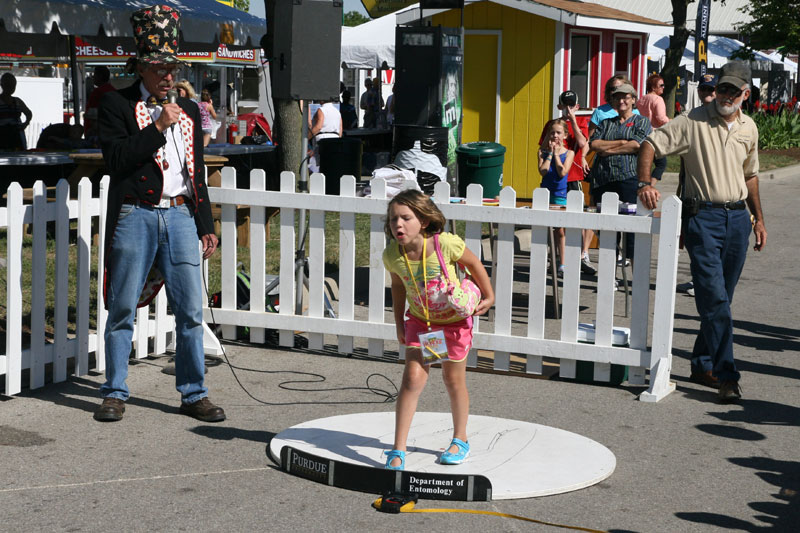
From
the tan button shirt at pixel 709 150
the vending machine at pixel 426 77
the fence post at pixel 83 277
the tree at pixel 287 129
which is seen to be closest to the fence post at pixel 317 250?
the fence post at pixel 83 277

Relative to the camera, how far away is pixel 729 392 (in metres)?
6.47

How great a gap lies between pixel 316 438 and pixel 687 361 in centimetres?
326

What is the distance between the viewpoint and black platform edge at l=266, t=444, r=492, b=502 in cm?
469

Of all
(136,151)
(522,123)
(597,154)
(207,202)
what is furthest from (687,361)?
(522,123)

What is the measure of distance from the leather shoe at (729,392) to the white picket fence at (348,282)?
0.31 m

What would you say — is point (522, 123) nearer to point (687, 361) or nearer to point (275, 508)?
point (687, 361)

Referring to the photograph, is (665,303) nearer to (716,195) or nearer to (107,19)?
(716,195)

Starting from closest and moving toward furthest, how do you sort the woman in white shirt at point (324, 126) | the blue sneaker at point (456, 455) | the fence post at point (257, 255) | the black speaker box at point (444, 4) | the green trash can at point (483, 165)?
the blue sneaker at point (456, 455)
the fence post at point (257, 255)
the green trash can at point (483, 165)
the black speaker box at point (444, 4)
the woman in white shirt at point (324, 126)

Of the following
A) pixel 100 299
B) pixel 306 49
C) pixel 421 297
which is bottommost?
pixel 100 299

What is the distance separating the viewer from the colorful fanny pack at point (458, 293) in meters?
4.76

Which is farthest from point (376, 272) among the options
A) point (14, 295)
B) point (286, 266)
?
point (14, 295)

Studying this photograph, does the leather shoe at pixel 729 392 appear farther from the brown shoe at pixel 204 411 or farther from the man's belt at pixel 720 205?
the brown shoe at pixel 204 411

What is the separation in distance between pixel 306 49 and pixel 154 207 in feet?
9.58

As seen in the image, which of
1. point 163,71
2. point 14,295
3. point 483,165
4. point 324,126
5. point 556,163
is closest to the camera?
point 163,71
